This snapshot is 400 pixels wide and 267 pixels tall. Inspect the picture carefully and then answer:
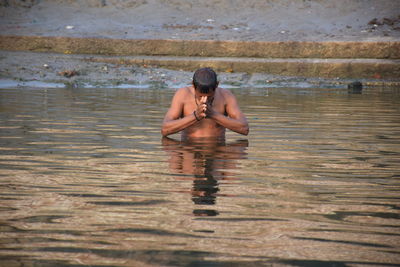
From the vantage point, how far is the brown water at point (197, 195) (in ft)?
10.1

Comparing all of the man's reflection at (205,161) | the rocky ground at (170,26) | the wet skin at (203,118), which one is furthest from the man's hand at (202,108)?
the rocky ground at (170,26)

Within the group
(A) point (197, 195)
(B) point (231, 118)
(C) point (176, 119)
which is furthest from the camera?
(C) point (176, 119)

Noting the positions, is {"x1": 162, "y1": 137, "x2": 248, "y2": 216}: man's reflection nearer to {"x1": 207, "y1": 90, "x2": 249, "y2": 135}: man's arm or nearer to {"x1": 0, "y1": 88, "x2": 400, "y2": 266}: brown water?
{"x1": 0, "y1": 88, "x2": 400, "y2": 266}: brown water

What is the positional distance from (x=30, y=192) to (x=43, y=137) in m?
2.93

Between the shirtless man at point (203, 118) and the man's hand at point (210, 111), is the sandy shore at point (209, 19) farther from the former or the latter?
the man's hand at point (210, 111)

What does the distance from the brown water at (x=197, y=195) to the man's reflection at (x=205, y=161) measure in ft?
0.04

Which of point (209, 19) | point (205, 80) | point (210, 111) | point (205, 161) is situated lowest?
point (205, 161)

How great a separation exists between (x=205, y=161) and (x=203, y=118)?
108cm

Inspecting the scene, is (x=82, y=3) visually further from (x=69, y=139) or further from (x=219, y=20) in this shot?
(x=69, y=139)

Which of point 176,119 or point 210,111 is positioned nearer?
point 210,111

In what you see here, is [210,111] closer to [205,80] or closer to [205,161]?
[205,80]

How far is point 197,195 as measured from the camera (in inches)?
167

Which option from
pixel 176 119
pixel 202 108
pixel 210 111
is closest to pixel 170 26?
pixel 176 119

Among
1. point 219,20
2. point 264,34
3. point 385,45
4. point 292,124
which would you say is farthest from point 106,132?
point 219,20
